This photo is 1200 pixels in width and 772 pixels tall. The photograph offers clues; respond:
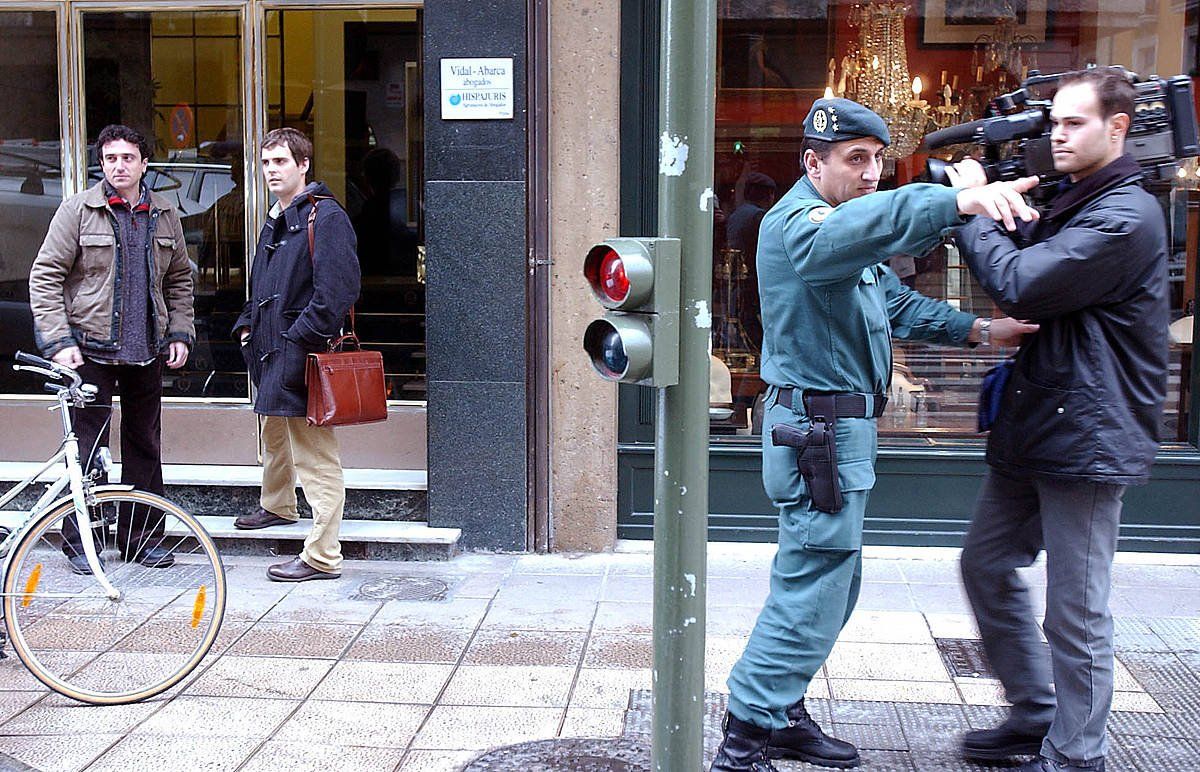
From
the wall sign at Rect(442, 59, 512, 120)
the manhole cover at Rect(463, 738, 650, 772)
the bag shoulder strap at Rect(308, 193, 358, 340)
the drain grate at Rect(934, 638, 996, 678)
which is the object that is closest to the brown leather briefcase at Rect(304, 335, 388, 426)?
the bag shoulder strap at Rect(308, 193, 358, 340)

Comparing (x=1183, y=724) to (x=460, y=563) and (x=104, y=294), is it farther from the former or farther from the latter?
(x=104, y=294)

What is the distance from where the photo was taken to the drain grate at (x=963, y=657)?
5035 millimetres

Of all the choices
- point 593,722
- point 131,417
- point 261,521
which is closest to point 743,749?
point 593,722

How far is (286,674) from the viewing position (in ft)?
16.5

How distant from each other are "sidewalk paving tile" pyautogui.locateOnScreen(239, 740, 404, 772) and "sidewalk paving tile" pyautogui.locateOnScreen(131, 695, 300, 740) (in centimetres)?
14

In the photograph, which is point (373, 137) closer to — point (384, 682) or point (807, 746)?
point (384, 682)

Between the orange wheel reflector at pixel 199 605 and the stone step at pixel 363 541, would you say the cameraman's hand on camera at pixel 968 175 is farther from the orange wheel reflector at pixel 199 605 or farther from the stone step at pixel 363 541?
the stone step at pixel 363 541

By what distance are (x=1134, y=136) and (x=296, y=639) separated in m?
3.80

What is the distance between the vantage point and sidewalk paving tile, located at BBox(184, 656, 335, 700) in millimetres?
4824

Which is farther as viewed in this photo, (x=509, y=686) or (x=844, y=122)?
(x=509, y=686)

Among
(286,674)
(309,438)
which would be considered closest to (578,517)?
(309,438)

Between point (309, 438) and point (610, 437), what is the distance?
1.57 meters

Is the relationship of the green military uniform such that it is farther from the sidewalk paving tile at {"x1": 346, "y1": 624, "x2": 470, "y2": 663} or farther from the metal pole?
the sidewalk paving tile at {"x1": 346, "y1": 624, "x2": 470, "y2": 663}

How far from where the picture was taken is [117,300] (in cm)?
615
